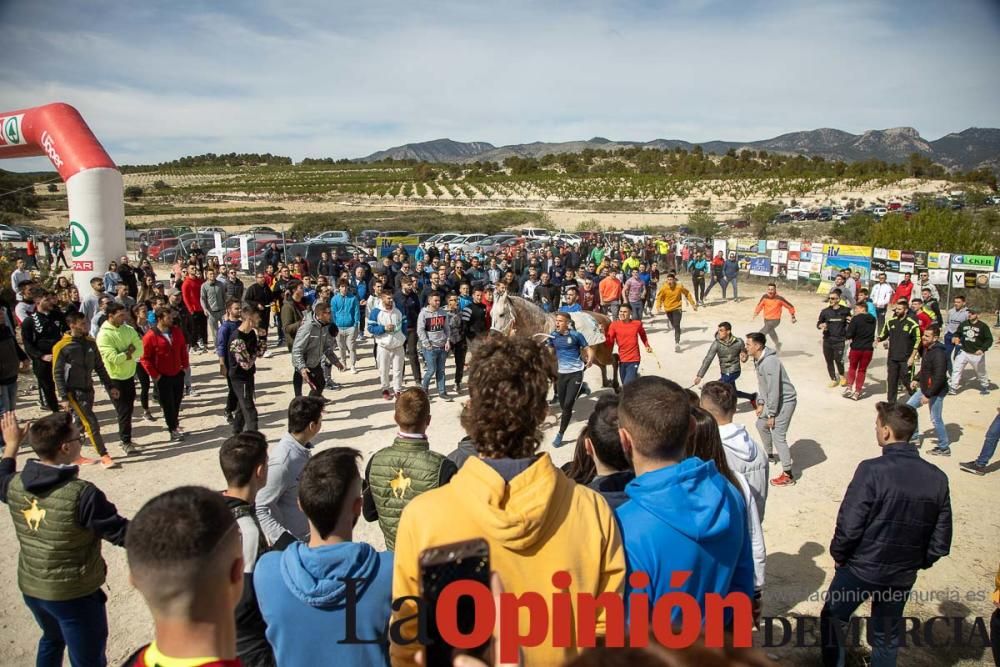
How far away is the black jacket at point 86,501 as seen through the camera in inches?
122

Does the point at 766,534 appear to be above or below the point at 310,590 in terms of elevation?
below

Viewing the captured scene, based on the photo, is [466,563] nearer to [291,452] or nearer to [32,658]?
[291,452]

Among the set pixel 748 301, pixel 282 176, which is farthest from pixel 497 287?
pixel 282 176

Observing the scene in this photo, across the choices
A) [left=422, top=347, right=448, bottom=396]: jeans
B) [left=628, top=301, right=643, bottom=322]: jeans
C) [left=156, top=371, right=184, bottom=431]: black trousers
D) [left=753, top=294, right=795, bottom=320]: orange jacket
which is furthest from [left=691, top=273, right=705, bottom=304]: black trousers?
[left=156, top=371, right=184, bottom=431]: black trousers

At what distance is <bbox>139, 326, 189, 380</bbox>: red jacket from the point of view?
7055 millimetres

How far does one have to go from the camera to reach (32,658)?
13.2 feet

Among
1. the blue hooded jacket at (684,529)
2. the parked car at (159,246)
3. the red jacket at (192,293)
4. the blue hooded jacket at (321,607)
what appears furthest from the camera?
the parked car at (159,246)

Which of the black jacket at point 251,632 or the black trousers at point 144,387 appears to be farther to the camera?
the black trousers at point 144,387

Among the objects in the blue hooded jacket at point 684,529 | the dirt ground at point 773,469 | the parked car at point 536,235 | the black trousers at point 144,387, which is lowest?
the dirt ground at point 773,469

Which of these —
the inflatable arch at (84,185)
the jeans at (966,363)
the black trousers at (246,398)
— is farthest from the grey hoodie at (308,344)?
the jeans at (966,363)

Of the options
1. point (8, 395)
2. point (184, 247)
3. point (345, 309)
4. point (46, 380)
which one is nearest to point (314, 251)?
point (184, 247)

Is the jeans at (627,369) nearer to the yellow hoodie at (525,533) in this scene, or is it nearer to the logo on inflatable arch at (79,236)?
the yellow hoodie at (525,533)

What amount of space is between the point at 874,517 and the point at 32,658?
17.7 ft

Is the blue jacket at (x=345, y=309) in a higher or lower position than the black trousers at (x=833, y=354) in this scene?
higher
